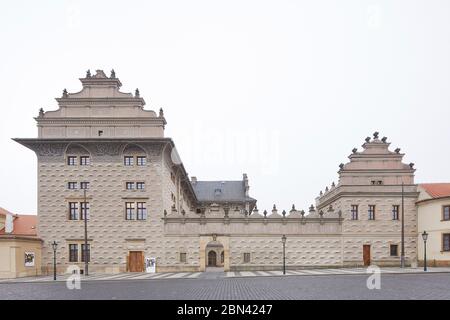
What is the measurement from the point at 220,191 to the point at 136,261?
1619 inches

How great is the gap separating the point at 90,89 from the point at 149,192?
913 centimetres

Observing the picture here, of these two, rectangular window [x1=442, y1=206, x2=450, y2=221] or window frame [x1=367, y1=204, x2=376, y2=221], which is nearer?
rectangular window [x1=442, y1=206, x2=450, y2=221]

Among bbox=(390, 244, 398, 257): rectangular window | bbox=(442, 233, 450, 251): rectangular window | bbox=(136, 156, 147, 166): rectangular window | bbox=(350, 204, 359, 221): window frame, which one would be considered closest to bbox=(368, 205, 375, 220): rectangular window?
bbox=(350, 204, 359, 221): window frame

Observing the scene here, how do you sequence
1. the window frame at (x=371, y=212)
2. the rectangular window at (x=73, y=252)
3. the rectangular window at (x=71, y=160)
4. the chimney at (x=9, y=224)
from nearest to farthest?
the rectangular window at (x=73, y=252), the rectangular window at (x=71, y=160), the window frame at (x=371, y=212), the chimney at (x=9, y=224)

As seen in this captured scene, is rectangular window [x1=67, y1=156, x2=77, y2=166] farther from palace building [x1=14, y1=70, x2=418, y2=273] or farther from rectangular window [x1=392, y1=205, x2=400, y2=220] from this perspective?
rectangular window [x1=392, y1=205, x2=400, y2=220]

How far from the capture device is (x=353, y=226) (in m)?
37.3

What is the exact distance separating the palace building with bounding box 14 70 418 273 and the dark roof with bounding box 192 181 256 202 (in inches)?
1406

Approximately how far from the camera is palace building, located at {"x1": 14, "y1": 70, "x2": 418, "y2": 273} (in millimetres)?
35031

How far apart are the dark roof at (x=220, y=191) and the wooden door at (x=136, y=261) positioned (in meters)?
38.5

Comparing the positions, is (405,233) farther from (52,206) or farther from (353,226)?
(52,206)

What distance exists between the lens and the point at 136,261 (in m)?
35.3

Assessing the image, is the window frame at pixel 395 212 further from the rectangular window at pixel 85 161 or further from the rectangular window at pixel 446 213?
the rectangular window at pixel 85 161

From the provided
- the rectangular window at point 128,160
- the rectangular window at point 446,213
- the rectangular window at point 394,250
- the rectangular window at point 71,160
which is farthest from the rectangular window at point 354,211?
the rectangular window at point 71,160

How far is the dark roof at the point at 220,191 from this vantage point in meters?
74.1
